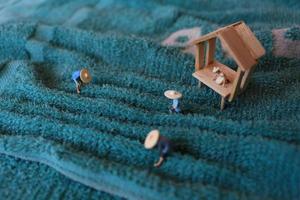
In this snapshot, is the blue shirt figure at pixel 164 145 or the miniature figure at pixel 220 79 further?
the miniature figure at pixel 220 79

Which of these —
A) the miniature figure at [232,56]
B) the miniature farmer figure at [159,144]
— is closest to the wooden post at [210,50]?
the miniature figure at [232,56]

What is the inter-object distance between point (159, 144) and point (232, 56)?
0.66ft

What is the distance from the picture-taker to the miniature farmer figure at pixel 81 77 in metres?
0.77

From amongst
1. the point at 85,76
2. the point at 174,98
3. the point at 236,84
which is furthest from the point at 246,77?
the point at 85,76

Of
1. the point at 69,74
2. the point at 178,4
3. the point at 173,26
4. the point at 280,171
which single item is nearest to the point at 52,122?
the point at 69,74

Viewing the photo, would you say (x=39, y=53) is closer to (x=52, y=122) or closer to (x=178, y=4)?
(x=52, y=122)

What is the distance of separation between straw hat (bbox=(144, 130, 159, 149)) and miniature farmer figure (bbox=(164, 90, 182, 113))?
0.10 meters

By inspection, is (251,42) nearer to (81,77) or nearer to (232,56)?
(232,56)

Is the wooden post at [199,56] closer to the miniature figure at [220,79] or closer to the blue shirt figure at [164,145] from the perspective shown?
the miniature figure at [220,79]

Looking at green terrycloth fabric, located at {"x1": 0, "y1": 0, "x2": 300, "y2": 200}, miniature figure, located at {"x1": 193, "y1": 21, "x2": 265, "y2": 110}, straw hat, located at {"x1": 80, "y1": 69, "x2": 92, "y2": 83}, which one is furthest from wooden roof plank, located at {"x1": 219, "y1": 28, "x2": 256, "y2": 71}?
straw hat, located at {"x1": 80, "y1": 69, "x2": 92, "y2": 83}

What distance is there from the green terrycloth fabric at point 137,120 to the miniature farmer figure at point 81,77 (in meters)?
0.02

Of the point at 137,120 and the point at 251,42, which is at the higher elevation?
the point at 251,42

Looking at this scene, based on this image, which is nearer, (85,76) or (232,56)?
(232,56)

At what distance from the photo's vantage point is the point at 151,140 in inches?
23.6
